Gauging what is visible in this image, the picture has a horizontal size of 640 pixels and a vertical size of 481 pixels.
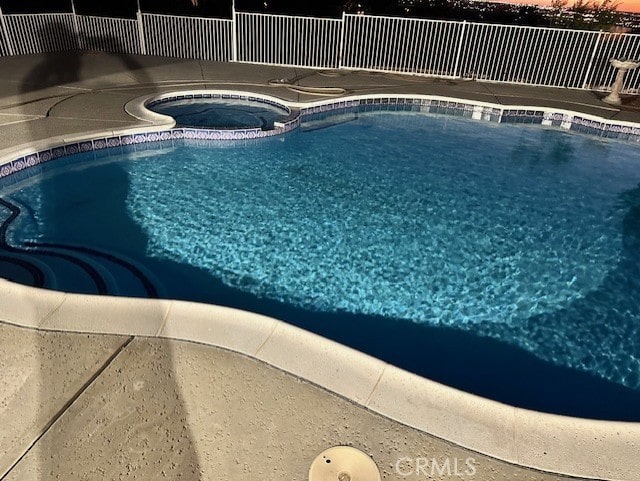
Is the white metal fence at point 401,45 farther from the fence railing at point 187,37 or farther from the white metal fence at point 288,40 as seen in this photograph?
the fence railing at point 187,37

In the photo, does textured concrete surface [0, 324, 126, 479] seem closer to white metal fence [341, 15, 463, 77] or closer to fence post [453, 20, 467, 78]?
white metal fence [341, 15, 463, 77]

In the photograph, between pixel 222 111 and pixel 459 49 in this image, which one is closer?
pixel 222 111

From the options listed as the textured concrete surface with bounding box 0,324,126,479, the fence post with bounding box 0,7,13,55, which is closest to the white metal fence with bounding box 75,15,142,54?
the fence post with bounding box 0,7,13,55

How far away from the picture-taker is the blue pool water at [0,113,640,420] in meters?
4.64

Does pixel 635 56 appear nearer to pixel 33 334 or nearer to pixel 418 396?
pixel 418 396

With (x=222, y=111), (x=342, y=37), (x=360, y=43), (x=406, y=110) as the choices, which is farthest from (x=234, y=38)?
(x=406, y=110)

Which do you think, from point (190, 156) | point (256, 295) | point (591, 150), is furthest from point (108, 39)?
point (591, 150)

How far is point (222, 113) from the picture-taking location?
34.6ft

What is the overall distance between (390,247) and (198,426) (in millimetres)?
3747

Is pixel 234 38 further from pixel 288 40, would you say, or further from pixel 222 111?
pixel 222 111

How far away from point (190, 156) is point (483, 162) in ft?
18.5

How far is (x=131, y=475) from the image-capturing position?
2684 mm

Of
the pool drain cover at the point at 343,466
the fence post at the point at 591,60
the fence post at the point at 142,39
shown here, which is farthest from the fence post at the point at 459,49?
the pool drain cover at the point at 343,466

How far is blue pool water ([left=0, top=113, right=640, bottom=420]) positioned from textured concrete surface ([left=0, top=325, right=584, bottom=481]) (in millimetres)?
1500
